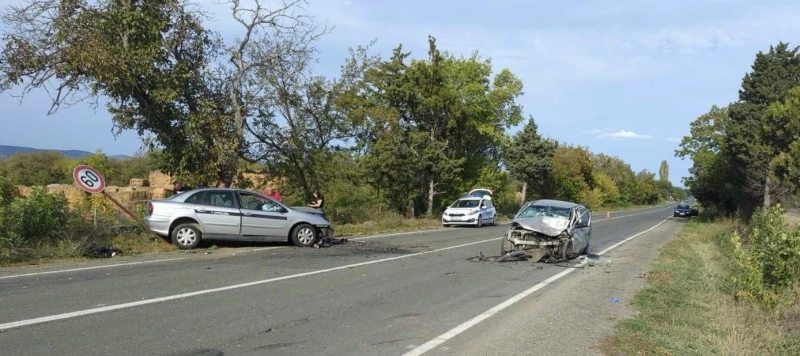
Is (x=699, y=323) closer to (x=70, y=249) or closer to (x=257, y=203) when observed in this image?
(x=257, y=203)

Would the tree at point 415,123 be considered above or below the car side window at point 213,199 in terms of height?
above

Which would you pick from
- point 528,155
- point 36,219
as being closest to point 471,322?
point 36,219

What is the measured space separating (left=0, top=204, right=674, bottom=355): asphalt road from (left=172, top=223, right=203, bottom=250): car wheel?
3.70ft

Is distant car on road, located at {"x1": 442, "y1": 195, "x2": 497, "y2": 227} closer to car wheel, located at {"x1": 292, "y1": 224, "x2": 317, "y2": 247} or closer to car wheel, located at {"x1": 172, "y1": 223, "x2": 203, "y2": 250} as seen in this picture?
car wheel, located at {"x1": 292, "y1": 224, "x2": 317, "y2": 247}

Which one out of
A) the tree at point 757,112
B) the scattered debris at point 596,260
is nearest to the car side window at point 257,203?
the scattered debris at point 596,260

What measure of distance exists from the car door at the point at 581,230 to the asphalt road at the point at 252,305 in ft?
6.88

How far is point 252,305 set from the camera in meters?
8.37

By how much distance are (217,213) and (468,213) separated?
1846 centimetres

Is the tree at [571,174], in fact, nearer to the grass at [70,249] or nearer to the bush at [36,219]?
the grass at [70,249]

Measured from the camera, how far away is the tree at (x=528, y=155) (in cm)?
5803

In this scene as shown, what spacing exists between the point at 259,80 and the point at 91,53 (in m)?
7.75

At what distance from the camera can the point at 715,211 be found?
5662 centimetres

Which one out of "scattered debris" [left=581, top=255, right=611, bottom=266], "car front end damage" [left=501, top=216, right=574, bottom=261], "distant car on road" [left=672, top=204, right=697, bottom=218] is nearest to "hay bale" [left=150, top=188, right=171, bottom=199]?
"car front end damage" [left=501, top=216, right=574, bottom=261]

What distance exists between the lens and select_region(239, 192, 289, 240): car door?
50.9 feet
